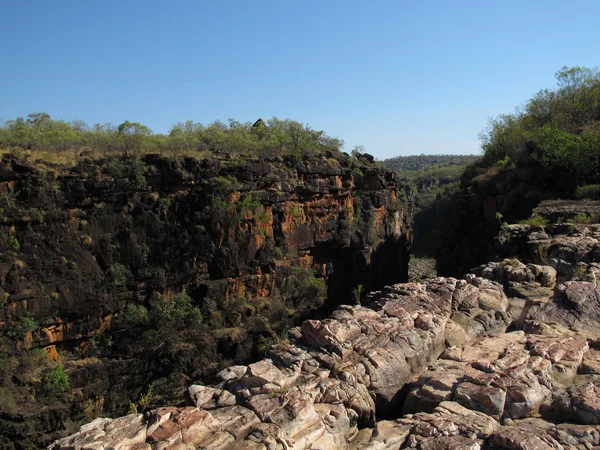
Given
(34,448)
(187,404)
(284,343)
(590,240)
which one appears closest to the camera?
(187,404)

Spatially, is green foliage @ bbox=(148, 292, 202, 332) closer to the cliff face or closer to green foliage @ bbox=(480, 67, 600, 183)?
the cliff face

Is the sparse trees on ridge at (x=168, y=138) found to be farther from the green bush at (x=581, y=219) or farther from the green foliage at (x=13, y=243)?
the green bush at (x=581, y=219)

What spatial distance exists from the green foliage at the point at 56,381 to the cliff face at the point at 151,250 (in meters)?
0.53

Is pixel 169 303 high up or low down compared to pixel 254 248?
down

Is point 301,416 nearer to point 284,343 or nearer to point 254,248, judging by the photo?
point 284,343

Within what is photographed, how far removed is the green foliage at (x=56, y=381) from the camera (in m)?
20.4

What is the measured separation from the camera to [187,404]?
652 cm

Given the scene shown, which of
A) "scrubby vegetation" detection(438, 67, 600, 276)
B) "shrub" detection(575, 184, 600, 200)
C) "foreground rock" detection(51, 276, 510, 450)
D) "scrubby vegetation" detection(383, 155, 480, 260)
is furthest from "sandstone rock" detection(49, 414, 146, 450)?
"scrubby vegetation" detection(383, 155, 480, 260)

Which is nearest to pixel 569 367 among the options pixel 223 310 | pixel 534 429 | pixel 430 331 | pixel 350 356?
pixel 534 429

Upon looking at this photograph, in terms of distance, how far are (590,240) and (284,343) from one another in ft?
33.2

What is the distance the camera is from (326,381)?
6.90 metres

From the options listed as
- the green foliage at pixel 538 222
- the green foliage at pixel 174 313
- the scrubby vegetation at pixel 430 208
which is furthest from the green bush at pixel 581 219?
the green foliage at pixel 174 313

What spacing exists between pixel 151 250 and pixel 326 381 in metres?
20.8

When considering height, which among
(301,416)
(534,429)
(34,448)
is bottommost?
(34,448)
